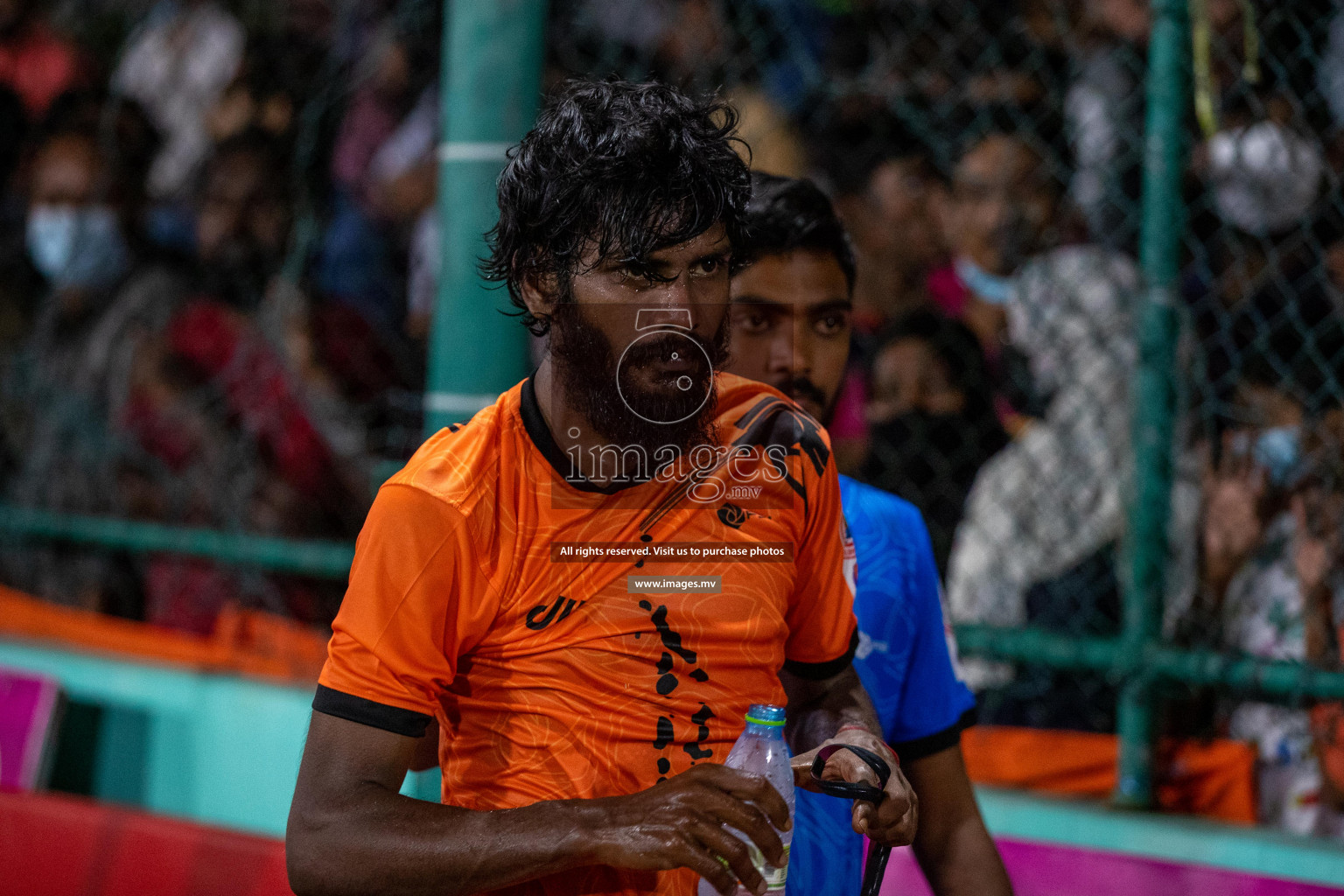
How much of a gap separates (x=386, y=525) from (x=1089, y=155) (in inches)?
104

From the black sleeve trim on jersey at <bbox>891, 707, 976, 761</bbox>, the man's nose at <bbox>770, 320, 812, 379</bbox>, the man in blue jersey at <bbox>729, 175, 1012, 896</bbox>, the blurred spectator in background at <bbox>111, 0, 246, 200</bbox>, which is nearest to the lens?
the man in blue jersey at <bbox>729, 175, 1012, 896</bbox>

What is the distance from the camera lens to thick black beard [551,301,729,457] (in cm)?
158

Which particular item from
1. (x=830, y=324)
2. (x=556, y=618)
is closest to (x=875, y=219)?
(x=830, y=324)

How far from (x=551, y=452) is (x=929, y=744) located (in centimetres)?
84

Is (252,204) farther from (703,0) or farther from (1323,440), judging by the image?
(1323,440)

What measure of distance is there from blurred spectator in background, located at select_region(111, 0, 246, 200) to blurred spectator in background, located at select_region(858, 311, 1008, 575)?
125 inches

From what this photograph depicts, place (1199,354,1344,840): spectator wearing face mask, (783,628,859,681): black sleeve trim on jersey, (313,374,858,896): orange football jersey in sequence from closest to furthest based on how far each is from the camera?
(313,374,858,896): orange football jersey
(783,628,859,681): black sleeve trim on jersey
(1199,354,1344,840): spectator wearing face mask

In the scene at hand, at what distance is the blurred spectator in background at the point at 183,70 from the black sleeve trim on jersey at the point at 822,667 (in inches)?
167

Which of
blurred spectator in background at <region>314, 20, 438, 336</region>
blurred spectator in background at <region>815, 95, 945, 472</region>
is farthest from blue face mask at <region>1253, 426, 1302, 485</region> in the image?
blurred spectator in background at <region>314, 20, 438, 336</region>

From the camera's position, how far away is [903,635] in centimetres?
209

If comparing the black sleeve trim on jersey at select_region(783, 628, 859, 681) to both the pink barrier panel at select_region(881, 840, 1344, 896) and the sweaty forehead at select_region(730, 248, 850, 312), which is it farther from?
the pink barrier panel at select_region(881, 840, 1344, 896)

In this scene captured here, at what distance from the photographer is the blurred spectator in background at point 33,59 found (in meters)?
5.47

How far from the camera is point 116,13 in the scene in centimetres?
559

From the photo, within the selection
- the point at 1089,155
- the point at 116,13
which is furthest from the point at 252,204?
the point at 1089,155
